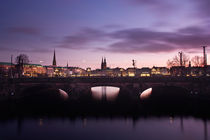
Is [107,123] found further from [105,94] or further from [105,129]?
[105,94]

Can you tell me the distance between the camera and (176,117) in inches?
1972

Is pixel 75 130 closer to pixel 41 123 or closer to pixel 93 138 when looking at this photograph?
pixel 93 138

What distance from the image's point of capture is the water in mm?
37656

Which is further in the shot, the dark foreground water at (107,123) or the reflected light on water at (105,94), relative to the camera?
the reflected light on water at (105,94)

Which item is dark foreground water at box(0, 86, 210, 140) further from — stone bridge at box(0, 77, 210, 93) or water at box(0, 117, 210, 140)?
stone bridge at box(0, 77, 210, 93)

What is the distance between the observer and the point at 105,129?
4184cm

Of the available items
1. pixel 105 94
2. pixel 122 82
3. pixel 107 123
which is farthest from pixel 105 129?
pixel 105 94

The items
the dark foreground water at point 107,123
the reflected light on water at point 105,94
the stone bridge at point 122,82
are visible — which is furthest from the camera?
the reflected light on water at point 105,94

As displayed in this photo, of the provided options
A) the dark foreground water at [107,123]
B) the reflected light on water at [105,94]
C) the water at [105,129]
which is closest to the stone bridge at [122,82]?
the dark foreground water at [107,123]

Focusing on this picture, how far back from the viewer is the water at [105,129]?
3766cm

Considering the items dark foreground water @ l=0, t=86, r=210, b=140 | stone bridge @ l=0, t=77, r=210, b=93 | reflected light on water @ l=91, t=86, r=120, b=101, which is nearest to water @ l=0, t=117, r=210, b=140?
dark foreground water @ l=0, t=86, r=210, b=140

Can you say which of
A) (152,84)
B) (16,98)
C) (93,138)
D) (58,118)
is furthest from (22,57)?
(93,138)

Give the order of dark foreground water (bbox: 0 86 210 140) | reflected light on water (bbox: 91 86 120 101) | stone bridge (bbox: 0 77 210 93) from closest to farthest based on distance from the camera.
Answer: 1. dark foreground water (bbox: 0 86 210 140)
2. stone bridge (bbox: 0 77 210 93)
3. reflected light on water (bbox: 91 86 120 101)

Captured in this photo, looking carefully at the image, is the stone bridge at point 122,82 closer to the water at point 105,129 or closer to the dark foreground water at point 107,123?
the dark foreground water at point 107,123
